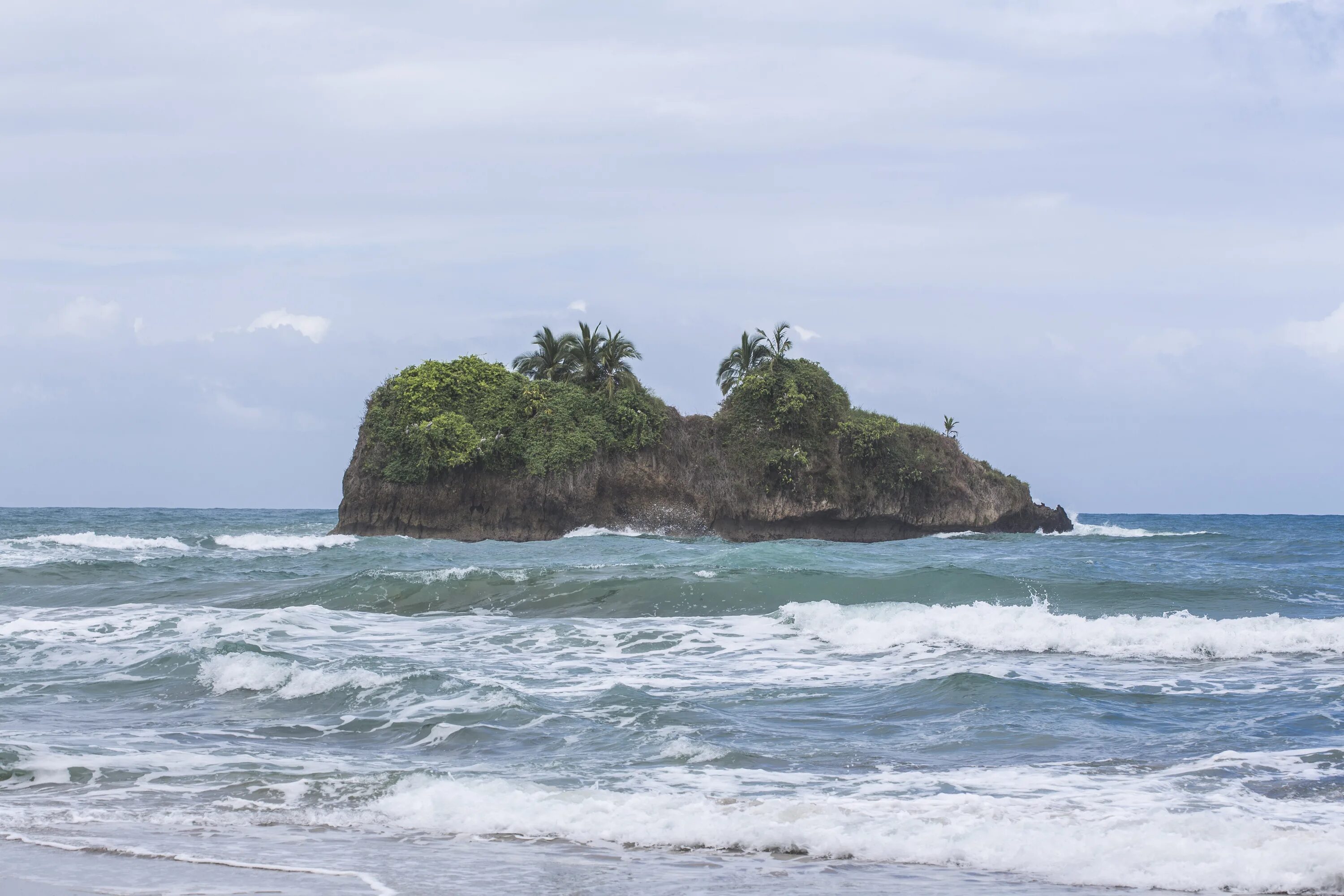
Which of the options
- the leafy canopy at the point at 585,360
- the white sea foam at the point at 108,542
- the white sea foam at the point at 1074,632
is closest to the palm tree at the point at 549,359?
the leafy canopy at the point at 585,360

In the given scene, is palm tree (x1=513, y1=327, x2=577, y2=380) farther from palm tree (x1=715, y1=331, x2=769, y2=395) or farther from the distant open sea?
the distant open sea

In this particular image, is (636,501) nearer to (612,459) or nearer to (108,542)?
(612,459)

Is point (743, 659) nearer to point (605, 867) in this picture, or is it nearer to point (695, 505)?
point (605, 867)

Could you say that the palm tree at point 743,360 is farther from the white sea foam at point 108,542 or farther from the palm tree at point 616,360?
the white sea foam at point 108,542

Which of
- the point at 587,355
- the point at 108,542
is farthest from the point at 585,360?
the point at 108,542

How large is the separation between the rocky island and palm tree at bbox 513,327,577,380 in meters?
0.44

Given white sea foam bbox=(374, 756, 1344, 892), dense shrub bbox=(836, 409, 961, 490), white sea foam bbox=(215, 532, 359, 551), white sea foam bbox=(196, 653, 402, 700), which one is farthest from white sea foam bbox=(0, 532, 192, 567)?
dense shrub bbox=(836, 409, 961, 490)

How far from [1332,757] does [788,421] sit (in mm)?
30767

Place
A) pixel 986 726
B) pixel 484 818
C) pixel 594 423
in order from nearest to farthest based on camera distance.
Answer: pixel 484 818 < pixel 986 726 < pixel 594 423

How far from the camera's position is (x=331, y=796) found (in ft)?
21.2

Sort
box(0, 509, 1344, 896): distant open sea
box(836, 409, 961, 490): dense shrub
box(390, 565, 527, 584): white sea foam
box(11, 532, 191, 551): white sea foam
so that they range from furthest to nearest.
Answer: box(836, 409, 961, 490): dense shrub < box(11, 532, 191, 551): white sea foam < box(390, 565, 527, 584): white sea foam < box(0, 509, 1344, 896): distant open sea

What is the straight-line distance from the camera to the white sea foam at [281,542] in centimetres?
3206

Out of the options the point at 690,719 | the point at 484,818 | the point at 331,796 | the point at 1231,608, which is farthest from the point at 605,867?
the point at 1231,608

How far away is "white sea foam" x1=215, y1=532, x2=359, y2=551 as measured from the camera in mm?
32062
